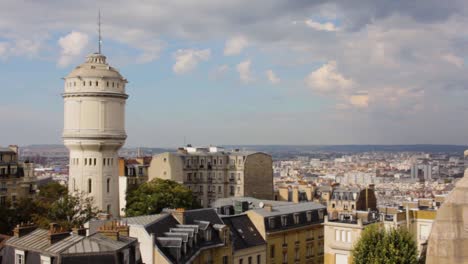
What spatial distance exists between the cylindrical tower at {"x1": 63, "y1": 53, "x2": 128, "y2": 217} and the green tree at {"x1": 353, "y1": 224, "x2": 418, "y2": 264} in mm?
32775

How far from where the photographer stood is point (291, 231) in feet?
182

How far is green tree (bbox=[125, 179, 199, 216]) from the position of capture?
6391cm

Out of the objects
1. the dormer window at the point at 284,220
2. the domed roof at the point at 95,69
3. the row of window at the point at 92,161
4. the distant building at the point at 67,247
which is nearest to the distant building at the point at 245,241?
the dormer window at the point at 284,220

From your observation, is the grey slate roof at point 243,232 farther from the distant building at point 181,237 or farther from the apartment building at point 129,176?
the apartment building at point 129,176

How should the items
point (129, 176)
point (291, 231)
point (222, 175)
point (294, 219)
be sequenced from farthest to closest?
point (222, 175) < point (129, 176) < point (294, 219) < point (291, 231)

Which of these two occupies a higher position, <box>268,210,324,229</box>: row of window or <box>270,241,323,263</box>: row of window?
<box>268,210,324,229</box>: row of window

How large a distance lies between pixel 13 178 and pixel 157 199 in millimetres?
20180

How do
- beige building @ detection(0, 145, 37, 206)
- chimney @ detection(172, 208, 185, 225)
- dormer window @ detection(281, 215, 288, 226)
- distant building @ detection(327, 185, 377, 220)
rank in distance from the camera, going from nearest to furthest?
chimney @ detection(172, 208, 185, 225) → dormer window @ detection(281, 215, 288, 226) → beige building @ detection(0, 145, 37, 206) → distant building @ detection(327, 185, 377, 220)

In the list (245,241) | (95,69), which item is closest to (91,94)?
(95,69)

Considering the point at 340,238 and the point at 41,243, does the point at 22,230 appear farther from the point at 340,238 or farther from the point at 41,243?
the point at 340,238

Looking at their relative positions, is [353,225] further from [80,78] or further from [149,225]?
[80,78]

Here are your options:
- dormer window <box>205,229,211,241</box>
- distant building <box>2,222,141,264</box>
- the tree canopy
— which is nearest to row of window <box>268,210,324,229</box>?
dormer window <box>205,229,211,241</box>

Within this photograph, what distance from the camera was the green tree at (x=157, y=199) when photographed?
63.9 metres

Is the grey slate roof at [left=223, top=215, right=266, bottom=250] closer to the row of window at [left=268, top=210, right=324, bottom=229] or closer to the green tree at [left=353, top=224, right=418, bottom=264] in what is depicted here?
Result: the row of window at [left=268, top=210, right=324, bottom=229]
